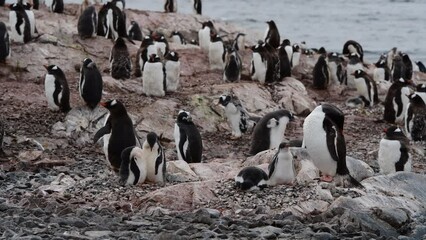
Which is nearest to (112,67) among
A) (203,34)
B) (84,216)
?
(203,34)

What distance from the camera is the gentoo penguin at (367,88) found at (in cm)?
1866

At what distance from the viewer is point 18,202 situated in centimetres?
889

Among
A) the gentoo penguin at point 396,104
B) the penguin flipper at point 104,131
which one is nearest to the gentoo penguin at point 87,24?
the gentoo penguin at point 396,104

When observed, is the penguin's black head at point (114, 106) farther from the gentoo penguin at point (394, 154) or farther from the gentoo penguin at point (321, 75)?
the gentoo penguin at point (321, 75)

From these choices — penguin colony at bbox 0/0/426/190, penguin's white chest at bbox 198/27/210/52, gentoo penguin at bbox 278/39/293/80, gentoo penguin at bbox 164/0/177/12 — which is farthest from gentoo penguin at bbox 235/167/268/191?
gentoo penguin at bbox 164/0/177/12

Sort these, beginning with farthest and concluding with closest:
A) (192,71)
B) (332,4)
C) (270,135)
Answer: (332,4) → (192,71) → (270,135)

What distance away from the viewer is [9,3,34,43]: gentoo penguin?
56.2 feet

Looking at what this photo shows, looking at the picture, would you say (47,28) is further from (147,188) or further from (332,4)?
(332,4)

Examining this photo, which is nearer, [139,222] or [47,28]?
[139,222]

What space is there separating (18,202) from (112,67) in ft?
25.1

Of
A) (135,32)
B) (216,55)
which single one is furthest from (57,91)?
(135,32)

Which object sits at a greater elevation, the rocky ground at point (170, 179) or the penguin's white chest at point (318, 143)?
the penguin's white chest at point (318, 143)

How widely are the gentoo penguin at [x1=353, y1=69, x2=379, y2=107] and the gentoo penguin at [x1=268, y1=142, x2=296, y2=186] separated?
950cm

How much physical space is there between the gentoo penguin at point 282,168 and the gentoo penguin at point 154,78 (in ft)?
20.4
